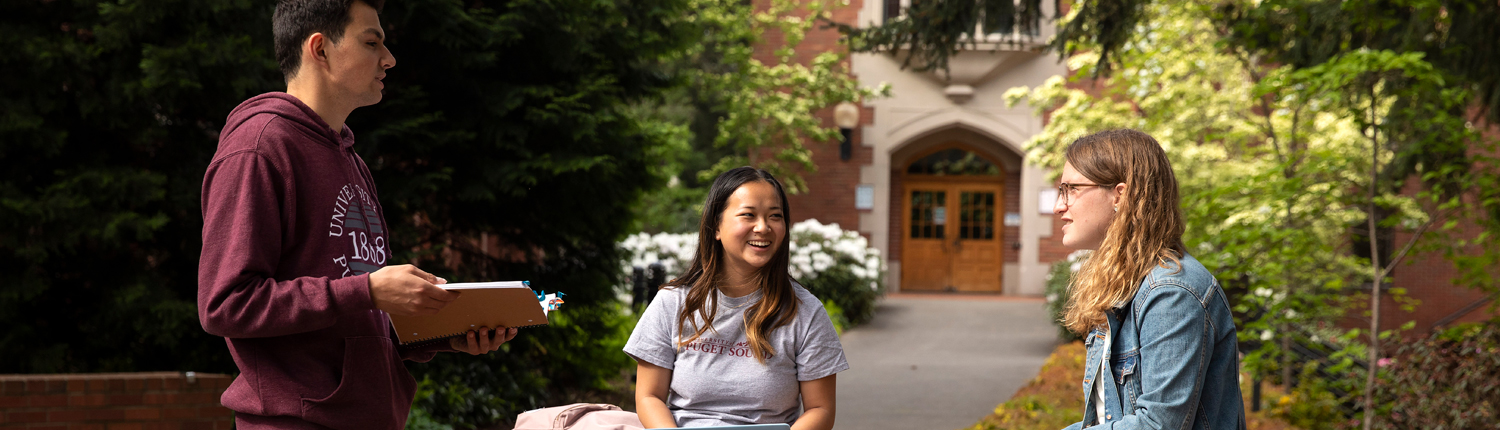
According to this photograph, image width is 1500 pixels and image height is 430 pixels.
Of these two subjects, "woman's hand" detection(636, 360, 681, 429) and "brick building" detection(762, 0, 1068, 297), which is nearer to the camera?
"woman's hand" detection(636, 360, 681, 429)

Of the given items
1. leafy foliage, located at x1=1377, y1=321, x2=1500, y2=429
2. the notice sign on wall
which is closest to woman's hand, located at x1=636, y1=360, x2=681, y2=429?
leafy foliage, located at x1=1377, y1=321, x2=1500, y2=429

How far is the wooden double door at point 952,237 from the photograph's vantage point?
57.7 ft

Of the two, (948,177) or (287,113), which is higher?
(948,177)

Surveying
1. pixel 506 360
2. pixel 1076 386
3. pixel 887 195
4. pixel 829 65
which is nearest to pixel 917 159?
pixel 887 195

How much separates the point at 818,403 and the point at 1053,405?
4.87m

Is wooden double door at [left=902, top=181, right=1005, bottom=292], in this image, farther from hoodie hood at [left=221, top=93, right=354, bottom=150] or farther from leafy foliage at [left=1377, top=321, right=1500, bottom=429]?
hoodie hood at [left=221, top=93, right=354, bottom=150]

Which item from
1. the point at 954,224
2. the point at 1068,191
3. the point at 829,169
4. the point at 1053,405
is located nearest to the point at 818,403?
the point at 1068,191

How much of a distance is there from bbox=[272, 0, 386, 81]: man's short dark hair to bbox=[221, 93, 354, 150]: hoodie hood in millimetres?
77

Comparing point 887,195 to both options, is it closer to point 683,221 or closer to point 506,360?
point 683,221

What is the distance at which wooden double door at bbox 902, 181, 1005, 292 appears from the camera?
57.7 feet

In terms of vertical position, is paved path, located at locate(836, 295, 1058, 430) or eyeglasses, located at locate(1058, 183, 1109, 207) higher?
eyeglasses, located at locate(1058, 183, 1109, 207)

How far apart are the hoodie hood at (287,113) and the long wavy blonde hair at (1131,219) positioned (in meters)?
1.41

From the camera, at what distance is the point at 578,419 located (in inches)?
90.4

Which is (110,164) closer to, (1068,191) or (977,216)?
(1068,191)
